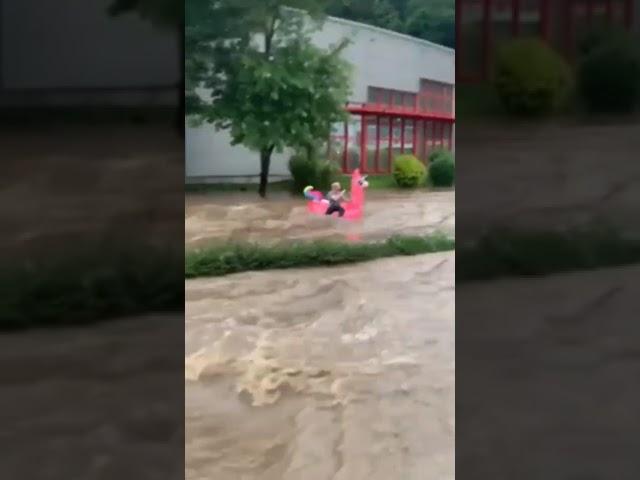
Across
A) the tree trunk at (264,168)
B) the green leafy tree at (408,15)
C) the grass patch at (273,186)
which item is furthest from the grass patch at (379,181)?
the green leafy tree at (408,15)

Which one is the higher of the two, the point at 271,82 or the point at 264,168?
the point at 271,82

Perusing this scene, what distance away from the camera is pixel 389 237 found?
1.34 metres

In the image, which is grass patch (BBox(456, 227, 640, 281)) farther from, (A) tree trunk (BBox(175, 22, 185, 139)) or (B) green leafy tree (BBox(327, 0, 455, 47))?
(A) tree trunk (BBox(175, 22, 185, 139))

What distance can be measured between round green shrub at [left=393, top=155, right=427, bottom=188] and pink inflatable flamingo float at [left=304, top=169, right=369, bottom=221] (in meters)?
0.06

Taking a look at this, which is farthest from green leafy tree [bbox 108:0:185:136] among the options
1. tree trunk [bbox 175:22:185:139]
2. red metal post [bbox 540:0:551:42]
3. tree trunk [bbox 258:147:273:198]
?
red metal post [bbox 540:0:551:42]

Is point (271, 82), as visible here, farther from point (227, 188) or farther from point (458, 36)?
point (458, 36)

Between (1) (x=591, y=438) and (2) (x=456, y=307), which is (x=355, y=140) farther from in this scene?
(1) (x=591, y=438)

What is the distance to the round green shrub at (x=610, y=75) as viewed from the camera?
55.9 inches

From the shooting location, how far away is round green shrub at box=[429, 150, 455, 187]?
Result: 4.43 ft

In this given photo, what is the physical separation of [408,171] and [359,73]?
0.18 metres

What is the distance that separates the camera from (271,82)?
1.30 metres

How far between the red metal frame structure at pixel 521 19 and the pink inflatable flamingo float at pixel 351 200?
0.24 meters

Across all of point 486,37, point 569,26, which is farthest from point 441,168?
point 569,26

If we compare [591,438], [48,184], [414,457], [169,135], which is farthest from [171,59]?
[591,438]
